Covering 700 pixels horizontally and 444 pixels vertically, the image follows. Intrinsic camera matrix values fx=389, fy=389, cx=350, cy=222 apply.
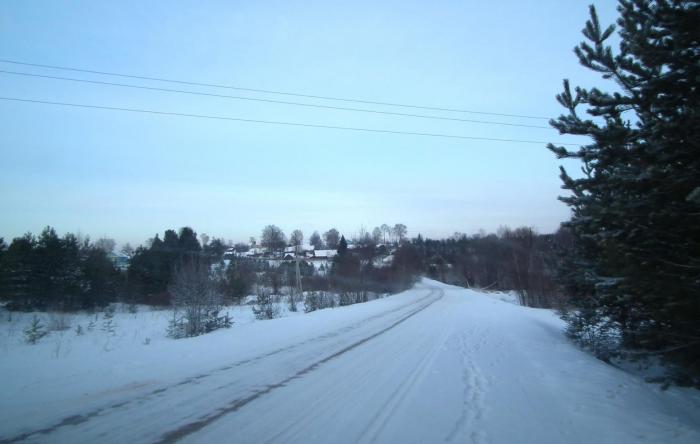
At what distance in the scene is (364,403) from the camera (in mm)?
5379

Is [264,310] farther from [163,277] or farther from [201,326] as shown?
[163,277]

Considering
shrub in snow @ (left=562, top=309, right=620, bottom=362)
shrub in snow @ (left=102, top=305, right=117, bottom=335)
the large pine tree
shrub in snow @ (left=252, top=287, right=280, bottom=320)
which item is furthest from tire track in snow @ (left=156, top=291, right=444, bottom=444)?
shrub in snow @ (left=102, top=305, right=117, bottom=335)

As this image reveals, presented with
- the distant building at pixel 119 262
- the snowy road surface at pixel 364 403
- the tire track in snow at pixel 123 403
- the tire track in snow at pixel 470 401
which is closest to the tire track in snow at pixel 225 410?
the snowy road surface at pixel 364 403

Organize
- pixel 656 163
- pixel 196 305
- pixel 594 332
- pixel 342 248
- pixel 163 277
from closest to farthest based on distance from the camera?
1. pixel 656 163
2. pixel 594 332
3. pixel 196 305
4. pixel 163 277
5. pixel 342 248

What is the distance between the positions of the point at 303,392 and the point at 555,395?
379 cm

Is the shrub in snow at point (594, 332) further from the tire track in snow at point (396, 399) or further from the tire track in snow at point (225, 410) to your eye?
the tire track in snow at point (225, 410)

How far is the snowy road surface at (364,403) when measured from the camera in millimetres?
4320

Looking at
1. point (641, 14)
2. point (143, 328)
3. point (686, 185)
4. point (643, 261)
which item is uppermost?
point (641, 14)

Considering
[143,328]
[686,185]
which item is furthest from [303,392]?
[143,328]

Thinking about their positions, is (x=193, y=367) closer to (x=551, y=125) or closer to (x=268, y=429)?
(x=268, y=429)

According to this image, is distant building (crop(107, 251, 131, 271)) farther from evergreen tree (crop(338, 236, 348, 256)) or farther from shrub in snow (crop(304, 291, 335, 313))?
shrub in snow (crop(304, 291, 335, 313))

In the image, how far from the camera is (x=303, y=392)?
19.1 ft

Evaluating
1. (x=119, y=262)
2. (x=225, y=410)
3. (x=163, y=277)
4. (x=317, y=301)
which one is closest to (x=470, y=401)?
(x=225, y=410)

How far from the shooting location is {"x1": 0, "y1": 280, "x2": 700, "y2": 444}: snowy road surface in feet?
14.2
